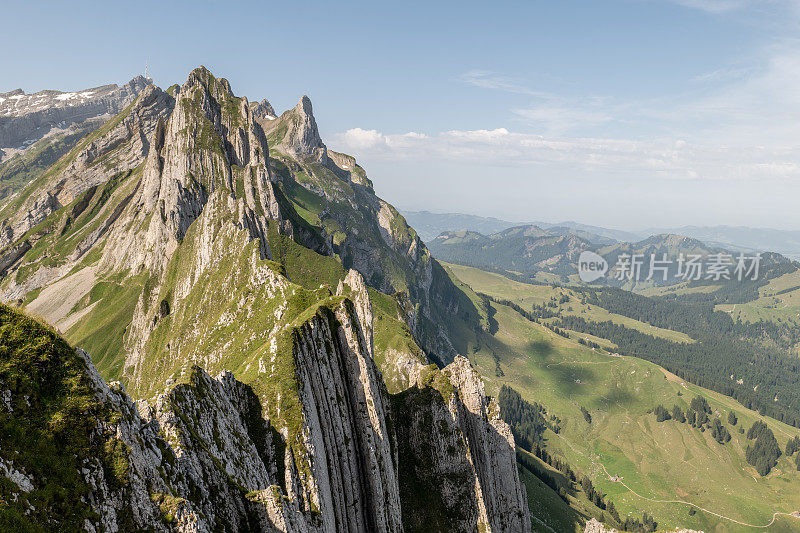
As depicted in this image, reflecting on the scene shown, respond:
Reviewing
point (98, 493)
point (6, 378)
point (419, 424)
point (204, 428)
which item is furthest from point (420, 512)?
point (6, 378)

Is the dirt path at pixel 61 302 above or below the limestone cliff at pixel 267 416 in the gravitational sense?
below

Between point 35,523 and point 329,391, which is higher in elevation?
point 35,523

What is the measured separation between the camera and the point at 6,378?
17938 millimetres

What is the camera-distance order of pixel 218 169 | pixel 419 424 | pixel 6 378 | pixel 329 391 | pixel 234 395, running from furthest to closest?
1. pixel 218 169
2. pixel 419 424
3. pixel 329 391
4. pixel 234 395
5. pixel 6 378

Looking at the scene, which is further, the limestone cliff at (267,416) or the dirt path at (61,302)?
the dirt path at (61,302)

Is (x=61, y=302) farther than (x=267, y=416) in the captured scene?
Yes

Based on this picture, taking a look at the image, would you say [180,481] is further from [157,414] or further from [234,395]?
[234,395]

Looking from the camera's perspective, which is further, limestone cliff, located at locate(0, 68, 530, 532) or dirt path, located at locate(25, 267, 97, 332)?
dirt path, located at locate(25, 267, 97, 332)

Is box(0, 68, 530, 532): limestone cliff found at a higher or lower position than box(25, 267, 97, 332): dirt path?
higher

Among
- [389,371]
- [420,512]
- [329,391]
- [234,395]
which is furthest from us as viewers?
[389,371]

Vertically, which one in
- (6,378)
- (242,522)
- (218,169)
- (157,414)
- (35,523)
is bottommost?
(242,522)

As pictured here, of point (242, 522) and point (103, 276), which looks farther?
point (103, 276)

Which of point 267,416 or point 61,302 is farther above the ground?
point 267,416

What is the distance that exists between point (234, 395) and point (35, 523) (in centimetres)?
2585
